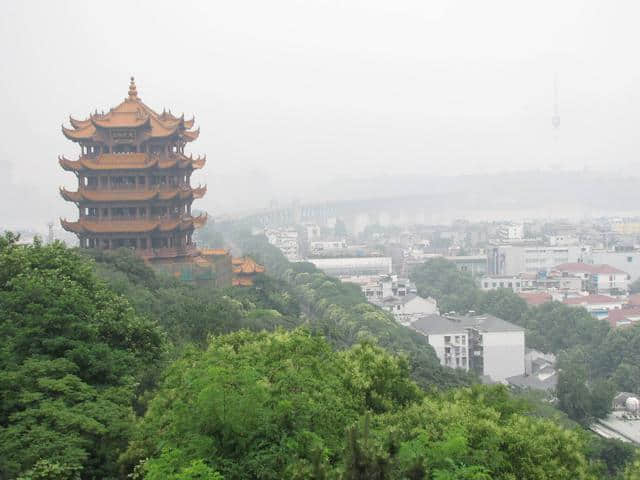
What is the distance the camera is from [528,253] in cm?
8356

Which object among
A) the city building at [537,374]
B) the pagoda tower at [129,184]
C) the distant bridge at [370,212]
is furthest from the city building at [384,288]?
the distant bridge at [370,212]

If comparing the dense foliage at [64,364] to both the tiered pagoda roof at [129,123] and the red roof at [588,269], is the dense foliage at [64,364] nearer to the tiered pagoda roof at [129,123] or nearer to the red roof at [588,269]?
the tiered pagoda roof at [129,123]

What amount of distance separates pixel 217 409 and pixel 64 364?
3.20 m

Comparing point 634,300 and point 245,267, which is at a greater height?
point 245,267

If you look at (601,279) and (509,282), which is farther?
(509,282)

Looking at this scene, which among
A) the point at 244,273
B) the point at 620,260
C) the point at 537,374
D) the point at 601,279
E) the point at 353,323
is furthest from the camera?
the point at 620,260

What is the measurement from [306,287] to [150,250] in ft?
69.5

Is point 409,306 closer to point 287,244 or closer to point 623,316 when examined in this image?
point 623,316

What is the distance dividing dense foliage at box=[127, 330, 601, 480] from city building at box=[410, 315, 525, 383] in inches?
1094

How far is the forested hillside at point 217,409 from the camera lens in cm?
1017

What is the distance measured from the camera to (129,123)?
1180 inches

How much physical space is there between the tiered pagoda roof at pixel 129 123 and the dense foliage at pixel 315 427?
59.3ft

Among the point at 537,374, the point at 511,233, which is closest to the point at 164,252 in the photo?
the point at 537,374

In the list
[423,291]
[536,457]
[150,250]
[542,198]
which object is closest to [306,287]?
[423,291]
